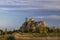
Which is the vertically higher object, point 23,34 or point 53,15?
point 53,15

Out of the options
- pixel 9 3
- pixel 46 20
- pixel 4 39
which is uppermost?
pixel 9 3

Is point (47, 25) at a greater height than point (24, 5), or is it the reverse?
point (24, 5)

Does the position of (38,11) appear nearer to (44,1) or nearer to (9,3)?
(44,1)

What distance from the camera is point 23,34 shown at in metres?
5.27

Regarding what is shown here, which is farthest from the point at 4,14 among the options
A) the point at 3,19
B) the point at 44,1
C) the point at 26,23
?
the point at 44,1

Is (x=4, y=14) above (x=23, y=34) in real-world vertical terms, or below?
above

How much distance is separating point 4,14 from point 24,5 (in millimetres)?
414

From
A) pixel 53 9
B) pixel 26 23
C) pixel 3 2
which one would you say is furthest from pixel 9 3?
pixel 53 9

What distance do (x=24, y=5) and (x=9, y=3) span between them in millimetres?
287

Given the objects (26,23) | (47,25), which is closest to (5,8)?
(26,23)

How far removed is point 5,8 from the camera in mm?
5375

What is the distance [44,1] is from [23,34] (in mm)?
743

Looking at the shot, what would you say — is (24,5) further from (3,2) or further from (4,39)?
(4,39)

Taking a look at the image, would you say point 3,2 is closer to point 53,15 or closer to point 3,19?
point 3,19
